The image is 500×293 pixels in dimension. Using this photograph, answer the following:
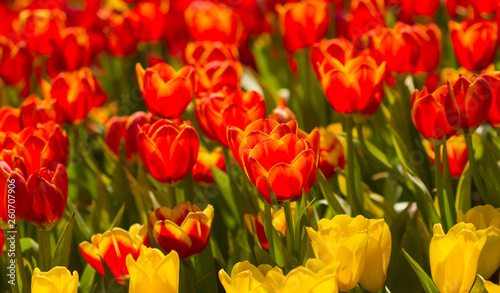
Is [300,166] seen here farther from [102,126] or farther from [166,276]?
[102,126]

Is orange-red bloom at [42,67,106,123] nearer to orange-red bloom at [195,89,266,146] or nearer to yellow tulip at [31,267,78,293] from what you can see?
orange-red bloom at [195,89,266,146]

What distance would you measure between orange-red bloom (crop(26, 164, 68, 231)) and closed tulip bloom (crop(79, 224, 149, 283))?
0.28 ft

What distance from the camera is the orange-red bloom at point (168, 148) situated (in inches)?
51.9

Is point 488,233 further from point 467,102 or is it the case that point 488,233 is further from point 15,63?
point 15,63

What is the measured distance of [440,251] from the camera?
105 centimetres

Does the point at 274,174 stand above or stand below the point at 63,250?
above

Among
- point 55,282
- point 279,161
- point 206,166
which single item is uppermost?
point 279,161

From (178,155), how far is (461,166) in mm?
634

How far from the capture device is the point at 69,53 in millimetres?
2252

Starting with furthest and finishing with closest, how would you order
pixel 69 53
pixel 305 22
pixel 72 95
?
pixel 69 53, pixel 305 22, pixel 72 95

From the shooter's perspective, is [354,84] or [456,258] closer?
[456,258]

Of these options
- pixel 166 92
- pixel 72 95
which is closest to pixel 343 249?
pixel 166 92

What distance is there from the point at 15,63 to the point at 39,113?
23.3 inches

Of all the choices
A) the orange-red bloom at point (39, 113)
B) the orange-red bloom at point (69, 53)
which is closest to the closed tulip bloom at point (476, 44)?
the orange-red bloom at point (39, 113)
